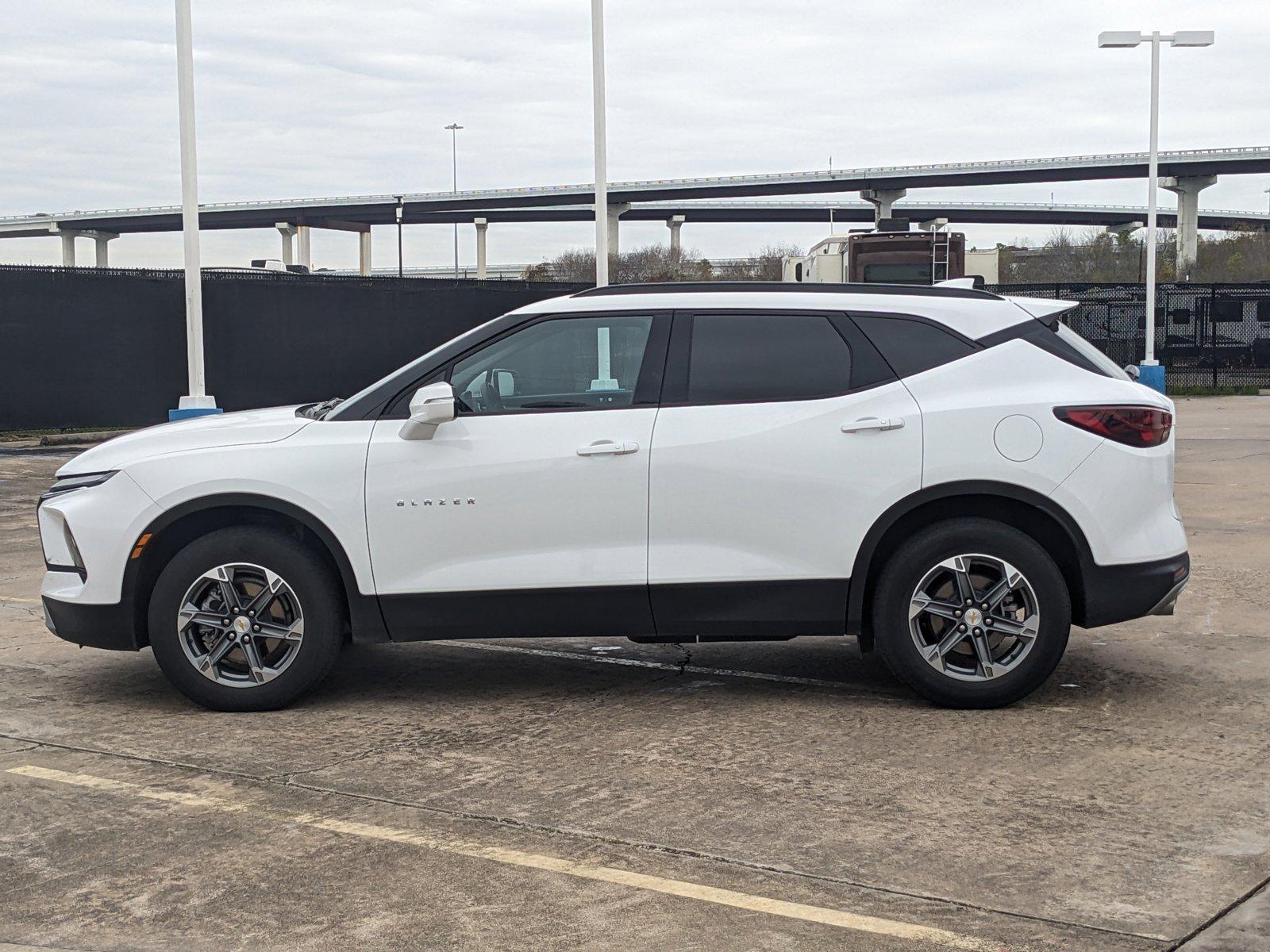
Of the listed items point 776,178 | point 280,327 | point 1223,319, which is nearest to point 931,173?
point 776,178

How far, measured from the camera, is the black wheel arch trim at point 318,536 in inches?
240

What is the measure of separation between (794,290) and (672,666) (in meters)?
1.95

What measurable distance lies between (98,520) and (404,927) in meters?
3.04

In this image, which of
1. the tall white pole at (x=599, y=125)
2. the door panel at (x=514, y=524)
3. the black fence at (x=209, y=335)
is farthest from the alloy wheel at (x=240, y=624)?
the black fence at (x=209, y=335)

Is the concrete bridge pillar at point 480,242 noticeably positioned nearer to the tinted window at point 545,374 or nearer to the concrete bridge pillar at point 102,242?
the concrete bridge pillar at point 102,242

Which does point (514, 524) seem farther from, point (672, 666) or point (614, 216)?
point (614, 216)

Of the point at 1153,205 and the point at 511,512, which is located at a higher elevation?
the point at 1153,205

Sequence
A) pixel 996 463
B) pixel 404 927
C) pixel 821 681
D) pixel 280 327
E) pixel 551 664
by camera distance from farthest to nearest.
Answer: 1. pixel 280 327
2. pixel 551 664
3. pixel 821 681
4. pixel 996 463
5. pixel 404 927

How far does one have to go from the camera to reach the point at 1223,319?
113 ft

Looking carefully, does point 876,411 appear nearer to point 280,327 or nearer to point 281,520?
point 281,520

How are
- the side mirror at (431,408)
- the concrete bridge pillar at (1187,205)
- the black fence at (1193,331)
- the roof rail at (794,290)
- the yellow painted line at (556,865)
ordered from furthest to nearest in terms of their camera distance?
the concrete bridge pillar at (1187,205), the black fence at (1193,331), the roof rail at (794,290), the side mirror at (431,408), the yellow painted line at (556,865)

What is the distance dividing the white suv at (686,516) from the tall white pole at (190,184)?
1017 cm

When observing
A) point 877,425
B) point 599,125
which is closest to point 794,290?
point 877,425

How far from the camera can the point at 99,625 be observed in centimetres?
618
